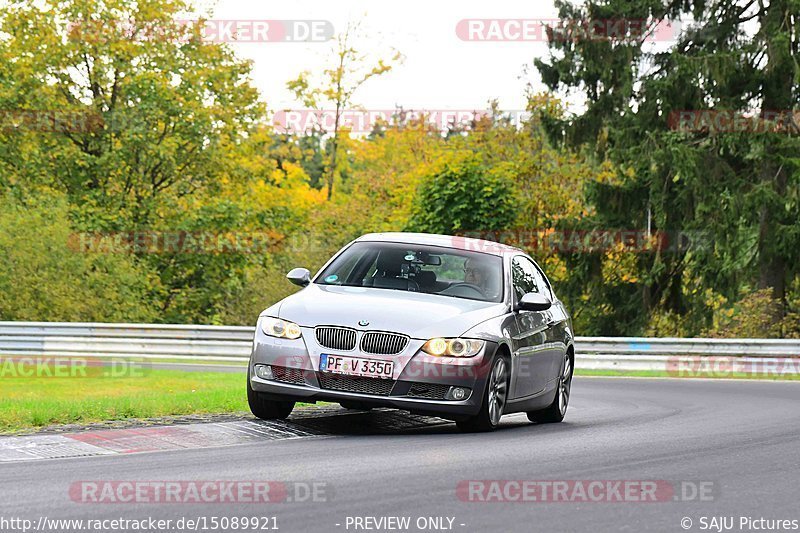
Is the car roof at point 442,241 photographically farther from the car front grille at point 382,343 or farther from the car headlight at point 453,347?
the car front grille at point 382,343

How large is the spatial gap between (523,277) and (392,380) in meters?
2.77

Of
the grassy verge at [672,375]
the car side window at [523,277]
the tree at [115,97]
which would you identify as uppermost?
the tree at [115,97]

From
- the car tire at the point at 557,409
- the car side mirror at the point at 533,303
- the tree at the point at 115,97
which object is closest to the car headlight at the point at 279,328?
the car side mirror at the point at 533,303

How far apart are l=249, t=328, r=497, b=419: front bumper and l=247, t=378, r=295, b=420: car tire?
474mm

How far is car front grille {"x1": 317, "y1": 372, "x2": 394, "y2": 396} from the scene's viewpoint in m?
10.4

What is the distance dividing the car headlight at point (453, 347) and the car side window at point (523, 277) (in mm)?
1531

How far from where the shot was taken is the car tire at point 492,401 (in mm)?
10883

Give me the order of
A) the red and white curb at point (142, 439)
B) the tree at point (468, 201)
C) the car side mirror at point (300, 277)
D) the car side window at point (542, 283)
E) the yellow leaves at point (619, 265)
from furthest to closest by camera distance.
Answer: the tree at point (468, 201) < the yellow leaves at point (619, 265) < the car side window at point (542, 283) < the car side mirror at point (300, 277) < the red and white curb at point (142, 439)

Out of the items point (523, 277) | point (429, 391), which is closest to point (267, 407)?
point (429, 391)

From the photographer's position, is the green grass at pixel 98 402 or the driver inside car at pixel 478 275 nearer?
the green grass at pixel 98 402

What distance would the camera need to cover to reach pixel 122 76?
45031 millimetres

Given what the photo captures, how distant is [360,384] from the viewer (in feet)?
34.3

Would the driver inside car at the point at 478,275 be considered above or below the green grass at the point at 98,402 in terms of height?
above

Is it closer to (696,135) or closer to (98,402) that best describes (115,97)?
(696,135)
